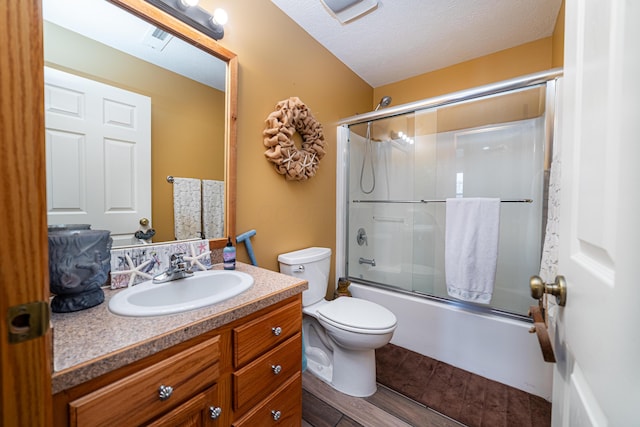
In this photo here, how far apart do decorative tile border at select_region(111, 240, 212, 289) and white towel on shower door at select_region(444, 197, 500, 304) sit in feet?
5.24

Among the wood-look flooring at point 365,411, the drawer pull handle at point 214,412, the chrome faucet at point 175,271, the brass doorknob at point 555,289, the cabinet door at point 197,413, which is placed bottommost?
the wood-look flooring at point 365,411

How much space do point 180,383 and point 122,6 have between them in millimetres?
1354

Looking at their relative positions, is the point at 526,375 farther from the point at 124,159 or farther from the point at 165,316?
the point at 124,159

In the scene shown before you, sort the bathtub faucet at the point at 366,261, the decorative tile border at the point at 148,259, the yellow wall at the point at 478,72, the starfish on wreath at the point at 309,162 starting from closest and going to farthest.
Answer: the decorative tile border at the point at 148,259
the starfish on wreath at the point at 309,162
the yellow wall at the point at 478,72
the bathtub faucet at the point at 366,261

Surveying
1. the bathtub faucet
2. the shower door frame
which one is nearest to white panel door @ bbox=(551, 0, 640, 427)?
the shower door frame

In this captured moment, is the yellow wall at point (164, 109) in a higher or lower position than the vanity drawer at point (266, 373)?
higher

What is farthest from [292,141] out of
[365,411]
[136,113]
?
[365,411]

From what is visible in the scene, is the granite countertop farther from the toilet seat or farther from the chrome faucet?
the toilet seat

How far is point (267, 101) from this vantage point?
1563 mm

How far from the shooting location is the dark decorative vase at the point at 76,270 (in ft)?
2.37

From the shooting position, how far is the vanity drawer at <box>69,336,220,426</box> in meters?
0.52

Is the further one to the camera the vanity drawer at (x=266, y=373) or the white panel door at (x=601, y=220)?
the vanity drawer at (x=266, y=373)

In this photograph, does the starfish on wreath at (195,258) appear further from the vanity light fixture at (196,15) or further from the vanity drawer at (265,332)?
the vanity light fixture at (196,15)

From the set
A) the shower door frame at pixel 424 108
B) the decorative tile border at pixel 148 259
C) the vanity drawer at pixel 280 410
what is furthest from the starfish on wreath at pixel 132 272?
the shower door frame at pixel 424 108
